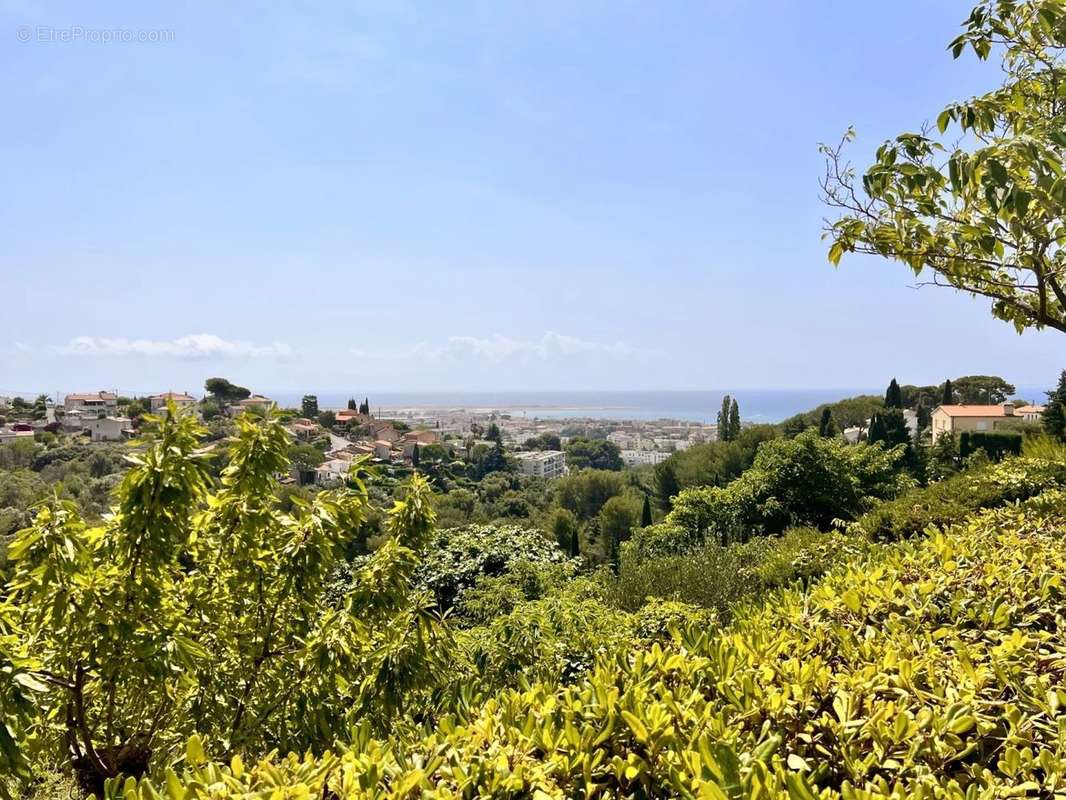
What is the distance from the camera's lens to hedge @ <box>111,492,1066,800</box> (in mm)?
1257

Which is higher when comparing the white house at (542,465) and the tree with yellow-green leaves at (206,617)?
the tree with yellow-green leaves at (206,617)

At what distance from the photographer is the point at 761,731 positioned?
1479 mm

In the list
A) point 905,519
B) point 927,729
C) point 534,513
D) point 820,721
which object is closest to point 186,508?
point 820,721

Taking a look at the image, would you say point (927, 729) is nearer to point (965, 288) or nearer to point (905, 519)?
point (905, 519)

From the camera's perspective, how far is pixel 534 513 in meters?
44.5

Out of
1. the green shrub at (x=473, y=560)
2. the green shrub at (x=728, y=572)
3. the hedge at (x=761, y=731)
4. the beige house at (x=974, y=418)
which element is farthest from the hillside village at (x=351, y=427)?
the hedge at (x=761, y=731)

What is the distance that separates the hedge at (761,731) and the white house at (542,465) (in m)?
75.1

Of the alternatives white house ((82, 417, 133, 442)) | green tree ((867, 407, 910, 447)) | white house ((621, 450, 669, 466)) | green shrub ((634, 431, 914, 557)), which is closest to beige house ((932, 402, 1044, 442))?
green tree ((867, 407, 910, 447))

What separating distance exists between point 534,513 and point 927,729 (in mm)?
43746

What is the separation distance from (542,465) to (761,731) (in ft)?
281

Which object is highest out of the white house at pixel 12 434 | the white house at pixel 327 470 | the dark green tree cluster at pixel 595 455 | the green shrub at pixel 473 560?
the green shrub at pixel 473 560

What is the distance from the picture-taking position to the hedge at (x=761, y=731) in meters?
1.26

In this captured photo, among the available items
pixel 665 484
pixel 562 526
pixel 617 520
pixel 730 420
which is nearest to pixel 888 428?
pixel 665 484

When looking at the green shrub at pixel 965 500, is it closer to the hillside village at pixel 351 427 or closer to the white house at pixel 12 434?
the hillside village at pixel 351 427
